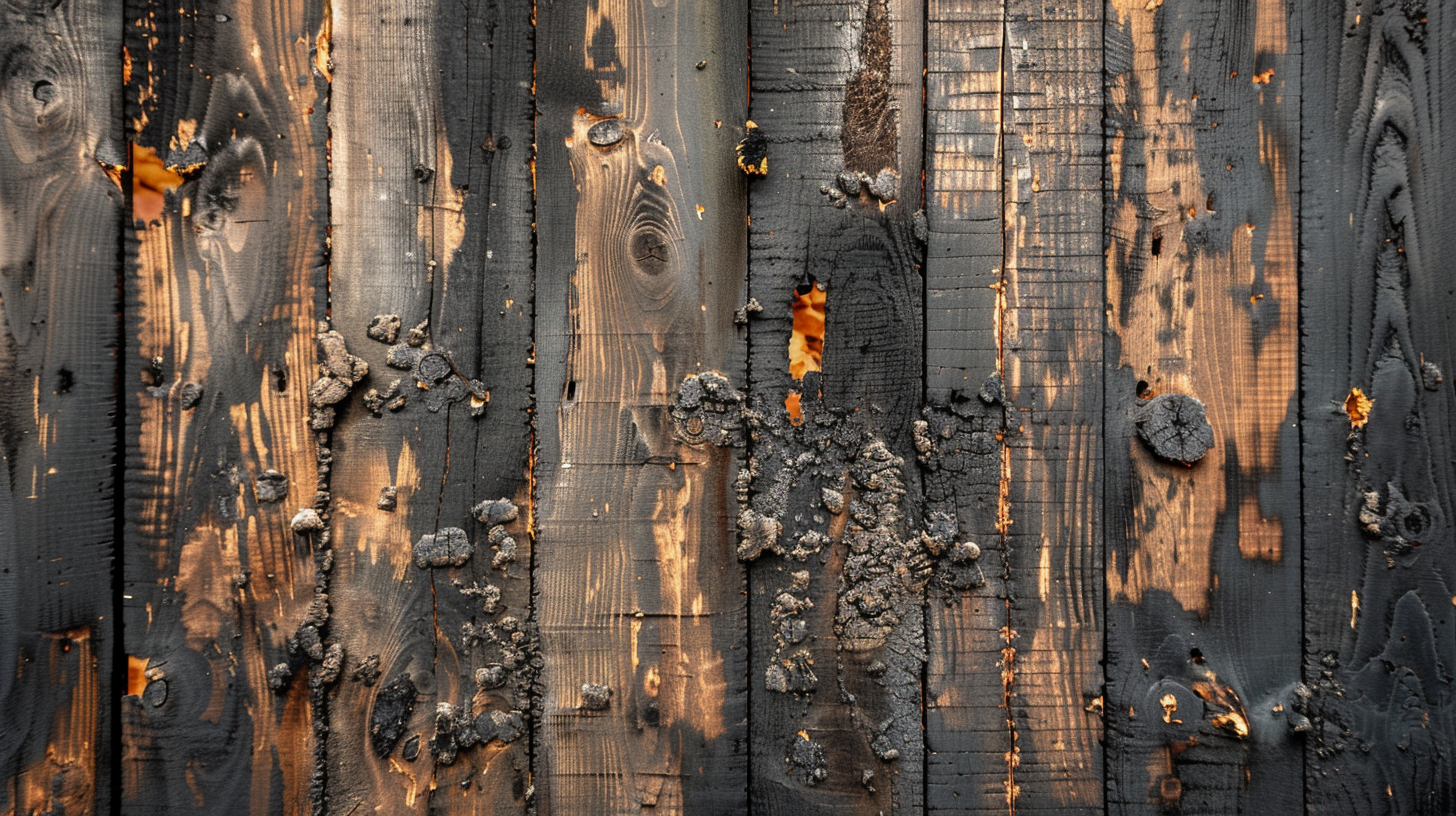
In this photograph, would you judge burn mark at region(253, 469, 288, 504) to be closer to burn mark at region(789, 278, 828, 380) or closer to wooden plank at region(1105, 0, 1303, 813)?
burn mark at region(789, 278, 828, 380)

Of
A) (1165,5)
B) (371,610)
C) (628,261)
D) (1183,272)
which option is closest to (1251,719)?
(1183,272)

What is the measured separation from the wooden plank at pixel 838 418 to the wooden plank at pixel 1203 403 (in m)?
0.46

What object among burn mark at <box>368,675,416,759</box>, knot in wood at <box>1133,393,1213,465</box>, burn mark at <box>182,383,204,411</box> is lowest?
burn mark at <box>368,675,416,759</box>

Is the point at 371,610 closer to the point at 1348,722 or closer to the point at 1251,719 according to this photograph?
the point at 1251,719

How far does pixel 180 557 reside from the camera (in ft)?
4.67

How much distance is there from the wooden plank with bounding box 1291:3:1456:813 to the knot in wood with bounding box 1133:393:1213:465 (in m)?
0.22

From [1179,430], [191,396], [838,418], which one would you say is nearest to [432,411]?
[191,396]

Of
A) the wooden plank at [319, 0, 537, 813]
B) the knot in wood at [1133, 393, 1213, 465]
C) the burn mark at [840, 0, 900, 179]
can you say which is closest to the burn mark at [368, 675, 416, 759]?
the wooden plank at [319, 0, 537, 813]

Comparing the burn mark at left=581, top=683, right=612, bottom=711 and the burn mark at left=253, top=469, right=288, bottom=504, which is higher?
the burn mark at left=253, top=469, right=288, bottom=504

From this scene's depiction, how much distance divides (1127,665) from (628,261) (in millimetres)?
1432

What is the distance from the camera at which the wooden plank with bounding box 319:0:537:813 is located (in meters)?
1.42

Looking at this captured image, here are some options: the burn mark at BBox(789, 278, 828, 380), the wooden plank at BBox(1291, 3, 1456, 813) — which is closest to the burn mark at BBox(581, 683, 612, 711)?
the burn mark at BBox(789, 278, 828, 380)

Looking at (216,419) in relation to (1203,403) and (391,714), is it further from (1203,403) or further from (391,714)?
(1203,403)

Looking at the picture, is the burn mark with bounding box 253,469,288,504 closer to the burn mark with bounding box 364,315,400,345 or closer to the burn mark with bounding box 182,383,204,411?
the burn mark with bounding box 182,383,204,411
